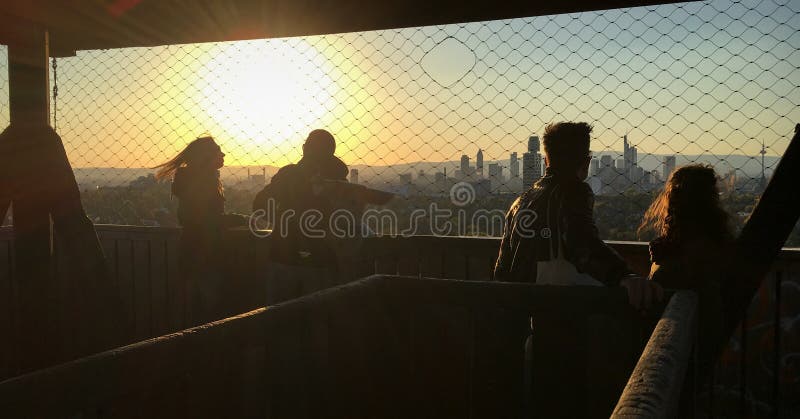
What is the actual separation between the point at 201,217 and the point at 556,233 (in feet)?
9.50

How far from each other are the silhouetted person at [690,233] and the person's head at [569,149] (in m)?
0.47

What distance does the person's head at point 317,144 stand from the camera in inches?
162

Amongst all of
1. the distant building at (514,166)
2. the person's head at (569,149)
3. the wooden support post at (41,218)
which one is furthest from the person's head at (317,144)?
the person's head at (569,149)

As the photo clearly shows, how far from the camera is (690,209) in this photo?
2850 millimetres

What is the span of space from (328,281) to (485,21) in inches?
76.9

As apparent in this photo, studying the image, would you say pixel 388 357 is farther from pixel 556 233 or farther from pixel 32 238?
pixel 32 238

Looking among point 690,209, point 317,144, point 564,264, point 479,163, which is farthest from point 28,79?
point 690,209

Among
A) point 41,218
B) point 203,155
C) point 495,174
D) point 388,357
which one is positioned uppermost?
point 203,155

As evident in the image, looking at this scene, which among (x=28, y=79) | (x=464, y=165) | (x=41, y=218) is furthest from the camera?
(x=464, y=165)

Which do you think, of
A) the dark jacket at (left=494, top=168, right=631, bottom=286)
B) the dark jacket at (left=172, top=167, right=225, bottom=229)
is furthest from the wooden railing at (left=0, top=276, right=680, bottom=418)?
the dark jacket at (left=172, top=167, right=225, bottom=229)

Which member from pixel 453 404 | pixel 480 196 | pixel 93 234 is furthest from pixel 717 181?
pixel 93 234

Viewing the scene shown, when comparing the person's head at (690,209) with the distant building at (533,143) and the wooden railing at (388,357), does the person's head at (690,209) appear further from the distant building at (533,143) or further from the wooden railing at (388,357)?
the distant building at (533,143)

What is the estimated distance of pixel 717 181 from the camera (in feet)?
9.75

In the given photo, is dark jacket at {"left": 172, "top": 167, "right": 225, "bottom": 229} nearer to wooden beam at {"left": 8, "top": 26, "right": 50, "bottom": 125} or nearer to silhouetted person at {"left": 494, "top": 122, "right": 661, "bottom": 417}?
wooden beam at {"left": 8, "top": 26, "right": 50, "bottom": 125}
